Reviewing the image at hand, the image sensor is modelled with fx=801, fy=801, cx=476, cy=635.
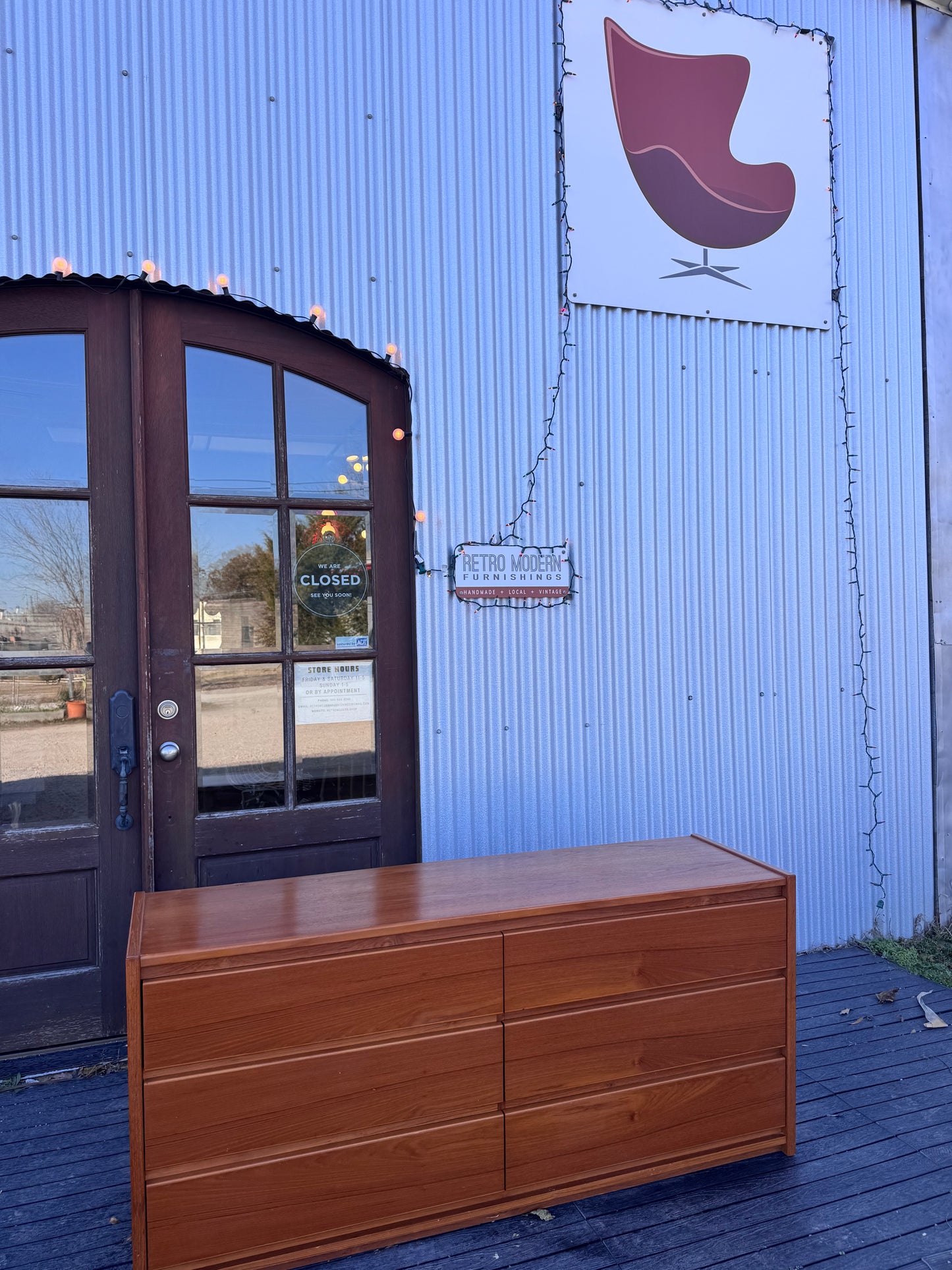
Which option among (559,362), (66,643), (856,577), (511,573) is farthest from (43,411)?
(856,577)

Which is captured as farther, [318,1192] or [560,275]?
[560,275]

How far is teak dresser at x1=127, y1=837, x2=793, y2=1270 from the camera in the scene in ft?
5.88

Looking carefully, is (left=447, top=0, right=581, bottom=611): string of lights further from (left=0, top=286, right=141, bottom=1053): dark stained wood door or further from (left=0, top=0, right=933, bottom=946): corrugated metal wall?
(left=0, top=286, right=141, bottom=1053): dark stained wood door

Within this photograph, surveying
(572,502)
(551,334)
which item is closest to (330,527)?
(572,502)

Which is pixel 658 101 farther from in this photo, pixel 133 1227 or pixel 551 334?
pixel 133 1227

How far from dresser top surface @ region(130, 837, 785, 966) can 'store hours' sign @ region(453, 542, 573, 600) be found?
1.03 metres

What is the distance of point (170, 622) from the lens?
287 cm

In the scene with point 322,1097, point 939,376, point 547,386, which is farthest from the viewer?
point 939,376

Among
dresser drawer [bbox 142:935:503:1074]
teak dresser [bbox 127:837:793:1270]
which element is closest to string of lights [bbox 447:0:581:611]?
teak dresser [bbox 127:837:793:1270]

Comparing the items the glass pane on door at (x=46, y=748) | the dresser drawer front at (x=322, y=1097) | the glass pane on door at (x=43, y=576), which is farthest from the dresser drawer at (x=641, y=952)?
the glass pane on door at (x=43, y=576)

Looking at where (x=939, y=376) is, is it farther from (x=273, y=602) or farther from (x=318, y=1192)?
(x=318, y=1192)

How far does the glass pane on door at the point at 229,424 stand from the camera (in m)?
2.92

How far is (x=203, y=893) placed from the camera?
88.1 inches

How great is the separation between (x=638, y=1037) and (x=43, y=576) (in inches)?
95.7
